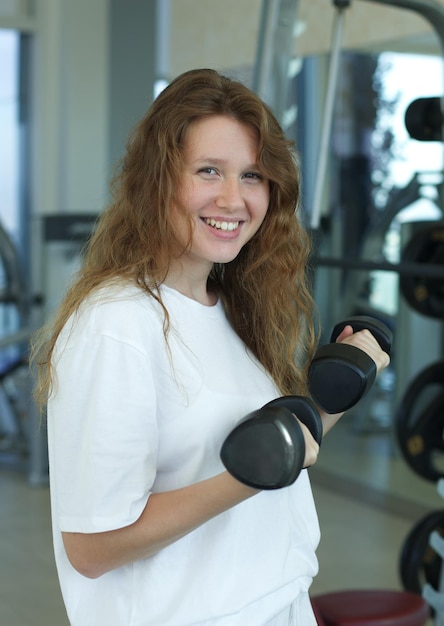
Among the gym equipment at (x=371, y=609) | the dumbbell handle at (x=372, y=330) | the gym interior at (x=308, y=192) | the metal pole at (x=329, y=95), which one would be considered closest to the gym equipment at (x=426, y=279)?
the gym interior at (x=308, y=192)

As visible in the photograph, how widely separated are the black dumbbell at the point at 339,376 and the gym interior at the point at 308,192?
71.7 inches

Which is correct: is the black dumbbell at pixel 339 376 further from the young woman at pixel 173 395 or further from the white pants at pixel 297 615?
the white pants at pixel 297 615

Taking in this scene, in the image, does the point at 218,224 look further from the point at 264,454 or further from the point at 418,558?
the point at 418,558

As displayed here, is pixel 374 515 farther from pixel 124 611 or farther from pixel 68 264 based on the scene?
pixel 124 611

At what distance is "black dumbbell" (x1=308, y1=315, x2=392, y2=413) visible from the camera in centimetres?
138


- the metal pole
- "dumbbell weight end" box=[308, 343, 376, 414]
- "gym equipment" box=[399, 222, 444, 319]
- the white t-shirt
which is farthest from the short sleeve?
"gym equipment" box=[399, 222, 444, 319]

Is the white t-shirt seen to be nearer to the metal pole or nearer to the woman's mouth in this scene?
the woman's mouth

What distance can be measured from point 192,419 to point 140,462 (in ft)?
0.35

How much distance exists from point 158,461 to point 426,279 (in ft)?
7.04

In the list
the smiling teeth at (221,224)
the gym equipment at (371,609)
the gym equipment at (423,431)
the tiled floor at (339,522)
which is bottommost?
the tiled floor at (339,522)

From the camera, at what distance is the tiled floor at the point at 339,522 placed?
11.4 ft

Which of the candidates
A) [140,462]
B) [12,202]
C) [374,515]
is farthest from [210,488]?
[12,202]

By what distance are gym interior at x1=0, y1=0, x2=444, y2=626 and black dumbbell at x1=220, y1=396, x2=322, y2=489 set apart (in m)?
2.14

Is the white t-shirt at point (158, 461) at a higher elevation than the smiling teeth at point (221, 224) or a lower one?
lower
